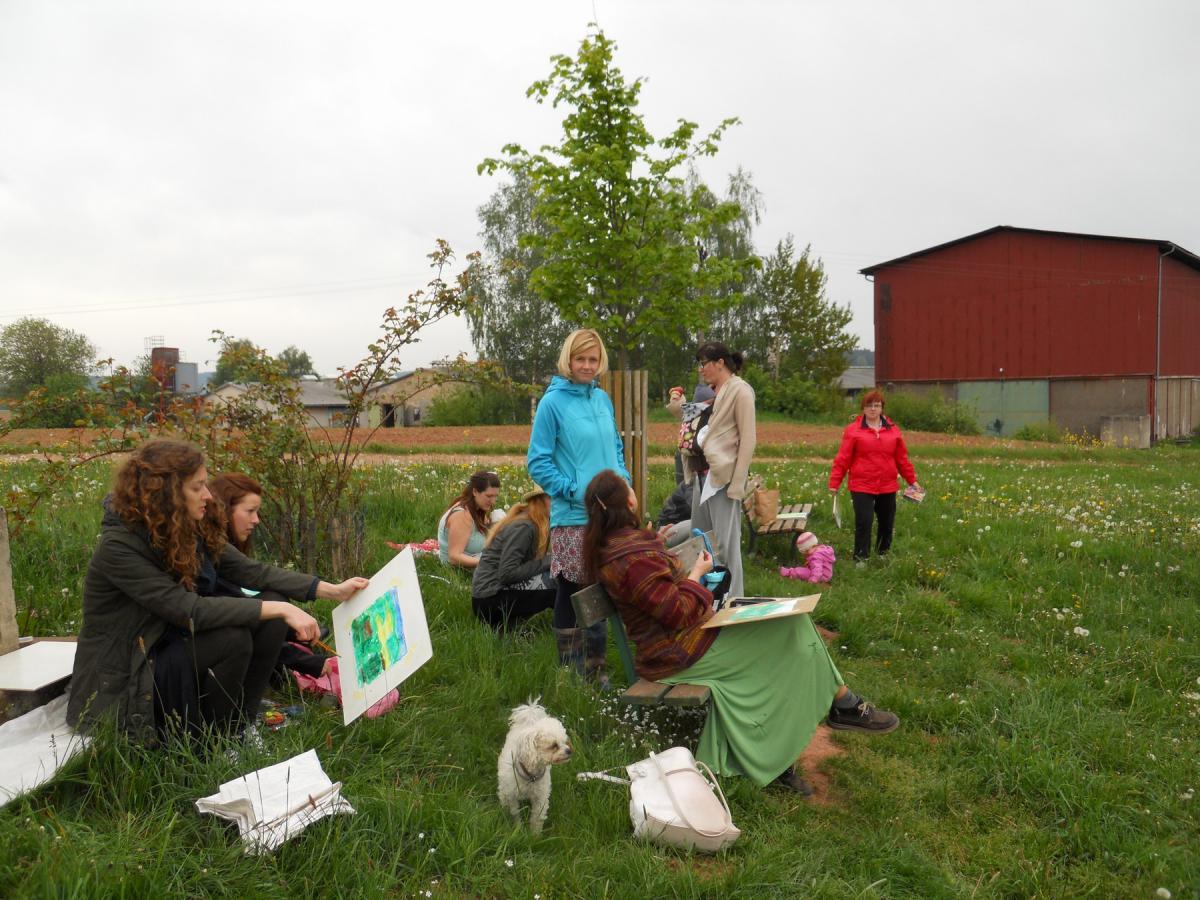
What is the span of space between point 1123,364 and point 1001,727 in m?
30.7

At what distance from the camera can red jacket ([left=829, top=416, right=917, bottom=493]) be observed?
845cm

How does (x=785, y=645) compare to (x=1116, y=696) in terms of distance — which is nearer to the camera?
(x=785, y=645)

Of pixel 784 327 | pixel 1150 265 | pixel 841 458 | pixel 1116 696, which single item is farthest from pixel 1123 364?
pixel 1116 696

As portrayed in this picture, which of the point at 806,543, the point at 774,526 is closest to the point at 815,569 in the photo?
the point at 806,543

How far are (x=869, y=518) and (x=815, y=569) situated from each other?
973mm

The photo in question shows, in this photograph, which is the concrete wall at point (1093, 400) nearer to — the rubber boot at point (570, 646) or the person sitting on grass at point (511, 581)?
the person sitting on grass at point (511, 581)

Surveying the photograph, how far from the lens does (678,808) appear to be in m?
3.49

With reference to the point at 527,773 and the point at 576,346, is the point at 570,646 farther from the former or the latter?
the point at 576,346

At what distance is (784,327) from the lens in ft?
138

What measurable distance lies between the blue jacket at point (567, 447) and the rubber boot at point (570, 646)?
65 cm

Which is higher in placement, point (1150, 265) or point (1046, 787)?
point (1150, 265)

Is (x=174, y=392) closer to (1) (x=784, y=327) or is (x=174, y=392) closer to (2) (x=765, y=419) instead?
(2) (x=765, y=419)

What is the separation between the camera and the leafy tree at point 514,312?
41156 mm

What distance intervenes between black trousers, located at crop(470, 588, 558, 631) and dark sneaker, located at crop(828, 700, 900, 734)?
2005mm
